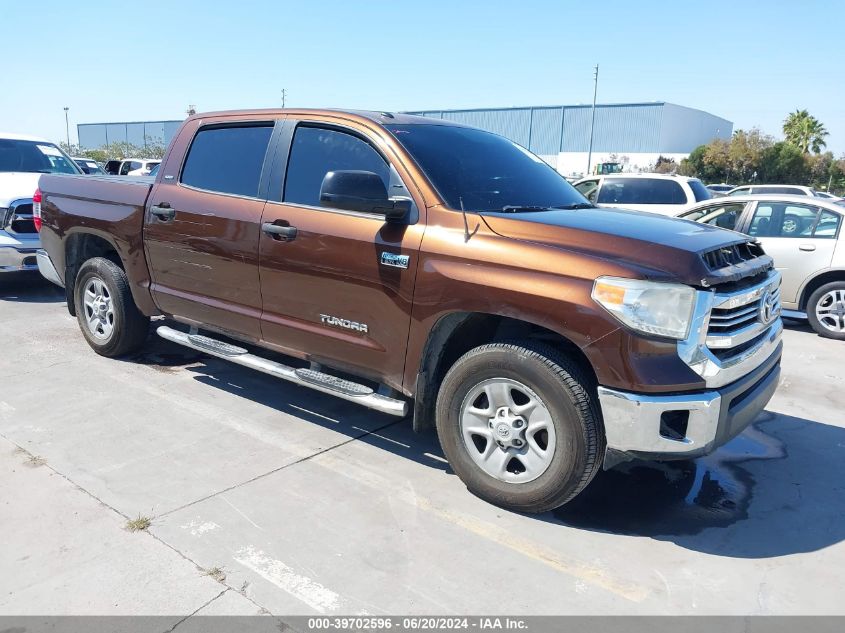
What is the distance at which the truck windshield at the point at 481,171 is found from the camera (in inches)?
151

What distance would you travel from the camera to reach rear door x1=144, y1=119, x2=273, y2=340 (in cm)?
445

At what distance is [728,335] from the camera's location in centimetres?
314

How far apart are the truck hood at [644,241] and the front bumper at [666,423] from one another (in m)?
0.54

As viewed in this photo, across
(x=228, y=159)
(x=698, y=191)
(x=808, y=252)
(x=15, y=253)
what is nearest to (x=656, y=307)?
(x=228, y=159)

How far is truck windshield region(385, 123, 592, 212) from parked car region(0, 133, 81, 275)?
18.4 ft

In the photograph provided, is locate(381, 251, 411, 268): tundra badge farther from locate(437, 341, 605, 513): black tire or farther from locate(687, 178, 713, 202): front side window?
locate(687, 178, 713, 202): front side window

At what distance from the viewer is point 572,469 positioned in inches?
124

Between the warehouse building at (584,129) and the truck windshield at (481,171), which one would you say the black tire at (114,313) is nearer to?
the truck windshield at (481,171)

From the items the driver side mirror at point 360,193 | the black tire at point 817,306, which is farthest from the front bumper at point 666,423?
the black tire at point 817,306

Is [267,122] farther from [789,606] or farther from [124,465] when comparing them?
[789,606]

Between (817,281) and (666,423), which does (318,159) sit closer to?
(666,423)

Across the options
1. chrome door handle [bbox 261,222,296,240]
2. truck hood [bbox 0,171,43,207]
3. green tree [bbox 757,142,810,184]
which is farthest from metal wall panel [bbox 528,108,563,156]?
chrome door handle [bbox 261,222,296,240]
